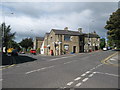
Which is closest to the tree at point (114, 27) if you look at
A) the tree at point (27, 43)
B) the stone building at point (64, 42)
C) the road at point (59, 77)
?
the stone building at point (64, 42)

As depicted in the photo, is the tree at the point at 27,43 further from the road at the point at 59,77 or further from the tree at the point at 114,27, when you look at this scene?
the road at the point at 59,77

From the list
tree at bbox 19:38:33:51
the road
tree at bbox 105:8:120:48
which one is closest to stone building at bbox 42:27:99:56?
tree at bbox 105:8:120:48

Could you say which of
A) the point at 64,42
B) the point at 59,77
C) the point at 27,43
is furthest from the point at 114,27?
the point at 27,43

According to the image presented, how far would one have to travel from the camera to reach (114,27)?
136 feet

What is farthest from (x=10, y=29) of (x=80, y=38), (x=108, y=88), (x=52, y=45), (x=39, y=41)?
(x=108, y=88)

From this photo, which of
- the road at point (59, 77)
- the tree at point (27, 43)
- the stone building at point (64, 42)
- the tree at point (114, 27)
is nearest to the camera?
the road at point (59, 77)

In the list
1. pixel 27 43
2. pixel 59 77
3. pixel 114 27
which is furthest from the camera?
pixel 27 43

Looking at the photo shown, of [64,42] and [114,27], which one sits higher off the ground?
[114,27]

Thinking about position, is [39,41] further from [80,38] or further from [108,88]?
[108,88]

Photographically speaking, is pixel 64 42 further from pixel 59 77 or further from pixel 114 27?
pixel 59 77

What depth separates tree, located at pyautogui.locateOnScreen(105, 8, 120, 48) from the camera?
39625mm

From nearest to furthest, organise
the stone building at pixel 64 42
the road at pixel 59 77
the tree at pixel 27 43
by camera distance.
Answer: the road at pixel 59 77
the stone building at pixel 64 42
the tree at pixel 27 43

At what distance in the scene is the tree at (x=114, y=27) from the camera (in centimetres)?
3962

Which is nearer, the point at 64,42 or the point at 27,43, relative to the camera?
the point at 64,42
